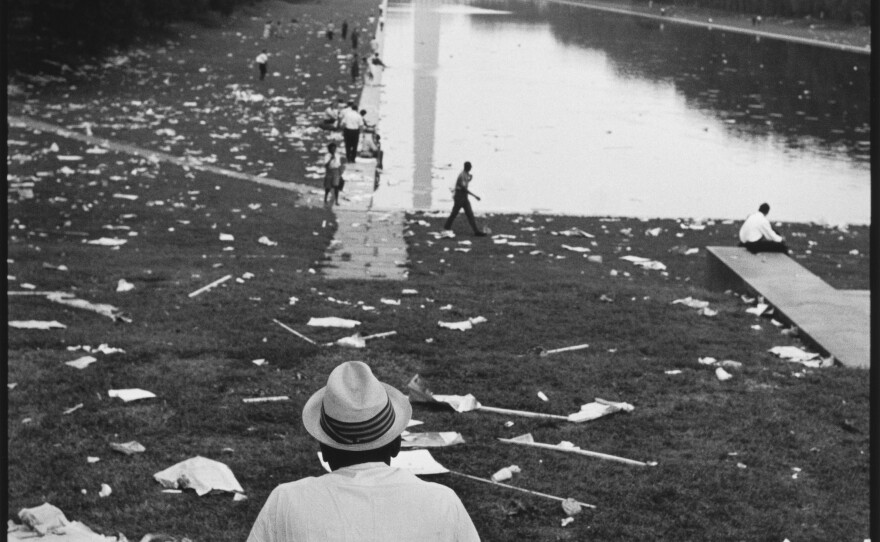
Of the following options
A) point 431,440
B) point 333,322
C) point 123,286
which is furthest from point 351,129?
point 431,440

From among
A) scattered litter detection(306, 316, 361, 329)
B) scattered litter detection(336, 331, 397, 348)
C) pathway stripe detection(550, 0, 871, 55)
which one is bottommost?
scattered litter detection(306, 316, 361, 329)

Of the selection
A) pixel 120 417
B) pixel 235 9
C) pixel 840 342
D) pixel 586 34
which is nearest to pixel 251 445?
pixel 120 417

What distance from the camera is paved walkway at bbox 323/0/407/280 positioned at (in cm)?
1647

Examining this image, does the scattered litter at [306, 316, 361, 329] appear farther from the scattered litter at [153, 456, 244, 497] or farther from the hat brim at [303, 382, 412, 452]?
the hat brim at [303, 382, 412, 452]

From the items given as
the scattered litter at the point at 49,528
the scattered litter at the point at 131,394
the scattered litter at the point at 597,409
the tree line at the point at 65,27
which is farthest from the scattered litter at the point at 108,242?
the tree line at the point at 65,27

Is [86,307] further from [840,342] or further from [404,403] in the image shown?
[404,403]

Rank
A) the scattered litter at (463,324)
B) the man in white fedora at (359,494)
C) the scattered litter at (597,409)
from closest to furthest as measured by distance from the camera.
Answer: the man in white fedora at (359,494)
the scattered litter at (597,409)
the scattered litter at (463,324)

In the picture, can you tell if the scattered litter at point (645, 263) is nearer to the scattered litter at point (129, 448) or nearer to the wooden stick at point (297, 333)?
the wooden stick at point (297, 333)

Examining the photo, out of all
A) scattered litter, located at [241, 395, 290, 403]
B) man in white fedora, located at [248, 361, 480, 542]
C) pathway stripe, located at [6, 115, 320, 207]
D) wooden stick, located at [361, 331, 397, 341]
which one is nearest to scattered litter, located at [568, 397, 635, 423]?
scattered litter, located at [241, 395, 290, 403]

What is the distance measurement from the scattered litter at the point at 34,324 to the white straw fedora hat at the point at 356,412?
8.17 meters

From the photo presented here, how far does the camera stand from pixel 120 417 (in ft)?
26.2

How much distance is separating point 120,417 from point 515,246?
39.3ft

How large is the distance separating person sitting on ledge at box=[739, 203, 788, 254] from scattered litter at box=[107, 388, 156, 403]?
30.3ft

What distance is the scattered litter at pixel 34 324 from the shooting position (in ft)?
35.5
